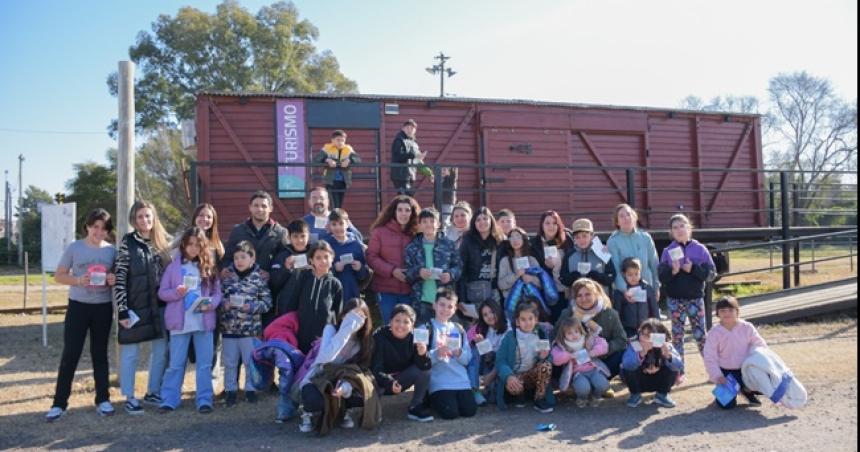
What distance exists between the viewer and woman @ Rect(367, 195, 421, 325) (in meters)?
5.93

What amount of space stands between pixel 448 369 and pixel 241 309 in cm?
175

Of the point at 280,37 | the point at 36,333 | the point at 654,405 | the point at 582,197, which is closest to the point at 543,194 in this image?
the point at 582,197

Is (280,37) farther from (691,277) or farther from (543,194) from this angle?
(691,277)

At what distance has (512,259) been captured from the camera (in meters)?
5.77

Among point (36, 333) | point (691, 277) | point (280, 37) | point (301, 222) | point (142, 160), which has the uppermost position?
point (280, 37)

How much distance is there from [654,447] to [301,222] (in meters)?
3.21

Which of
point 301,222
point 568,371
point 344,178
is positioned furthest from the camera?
point 344,178

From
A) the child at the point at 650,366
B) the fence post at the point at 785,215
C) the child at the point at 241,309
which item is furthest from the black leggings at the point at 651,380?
the fence post at the point at 785,215

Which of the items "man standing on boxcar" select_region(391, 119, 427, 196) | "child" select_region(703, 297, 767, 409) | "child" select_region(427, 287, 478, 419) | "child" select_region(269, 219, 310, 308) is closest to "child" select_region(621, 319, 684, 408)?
"child" select_region(703, 297, 767, 409)

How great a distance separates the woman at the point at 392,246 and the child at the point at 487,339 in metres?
0.81

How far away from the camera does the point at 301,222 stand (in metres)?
5.50

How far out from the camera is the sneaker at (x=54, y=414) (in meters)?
4.97

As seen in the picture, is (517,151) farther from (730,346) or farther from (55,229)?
(55,229)

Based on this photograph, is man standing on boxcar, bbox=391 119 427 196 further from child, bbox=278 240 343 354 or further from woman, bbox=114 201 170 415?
woman, bbox=114 201 170 415
